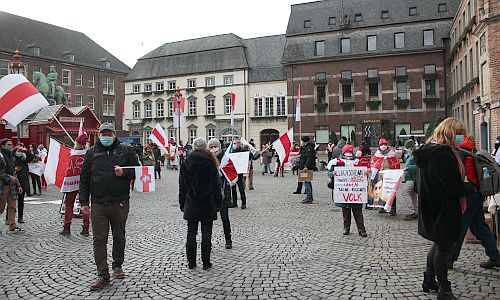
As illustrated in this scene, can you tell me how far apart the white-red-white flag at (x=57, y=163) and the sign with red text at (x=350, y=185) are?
17.7 ft

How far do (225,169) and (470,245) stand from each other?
468 centimetres

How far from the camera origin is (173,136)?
178 feet

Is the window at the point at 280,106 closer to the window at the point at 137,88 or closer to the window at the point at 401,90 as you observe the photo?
the window at the point at 401,90

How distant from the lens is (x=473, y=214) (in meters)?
5.55

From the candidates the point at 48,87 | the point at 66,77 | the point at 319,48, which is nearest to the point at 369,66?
Result: the point at 319,48

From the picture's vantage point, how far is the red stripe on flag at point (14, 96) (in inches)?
338

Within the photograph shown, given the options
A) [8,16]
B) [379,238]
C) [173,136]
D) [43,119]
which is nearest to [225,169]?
[379,238]

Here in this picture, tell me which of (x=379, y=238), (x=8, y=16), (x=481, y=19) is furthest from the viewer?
(x=8, y=16)

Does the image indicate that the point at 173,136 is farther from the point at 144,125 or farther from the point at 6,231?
the point at 6,231

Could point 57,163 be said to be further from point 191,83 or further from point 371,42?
point 191,83

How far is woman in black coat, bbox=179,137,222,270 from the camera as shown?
6.05 metres

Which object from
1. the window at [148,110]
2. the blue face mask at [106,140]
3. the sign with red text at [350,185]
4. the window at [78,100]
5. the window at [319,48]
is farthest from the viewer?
the window at [78,100]

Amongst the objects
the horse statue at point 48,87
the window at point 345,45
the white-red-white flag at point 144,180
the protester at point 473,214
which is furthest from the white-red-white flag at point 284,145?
the window at point 345,45

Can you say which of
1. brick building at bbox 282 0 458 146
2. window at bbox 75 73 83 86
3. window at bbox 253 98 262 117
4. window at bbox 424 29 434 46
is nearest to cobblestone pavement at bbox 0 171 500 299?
brick building at bbox 282 0 458 146
